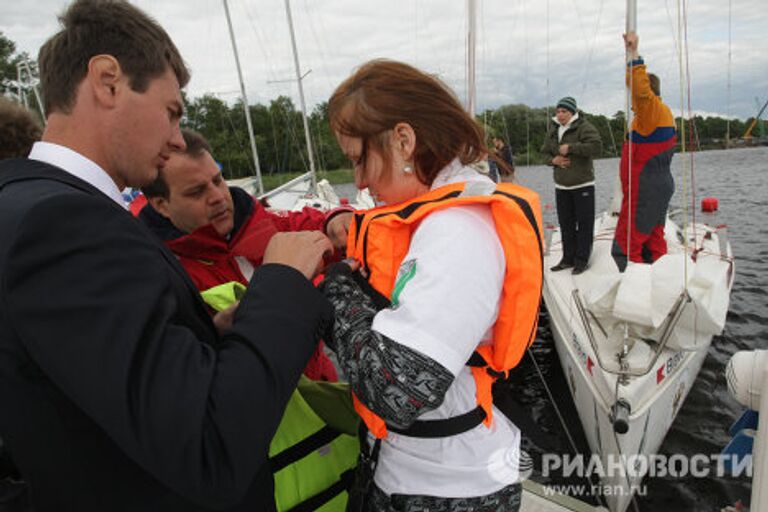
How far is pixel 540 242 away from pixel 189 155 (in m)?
1.77

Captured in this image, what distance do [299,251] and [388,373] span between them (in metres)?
0.34

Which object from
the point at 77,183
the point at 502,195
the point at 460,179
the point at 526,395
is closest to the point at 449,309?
the point at 502,195

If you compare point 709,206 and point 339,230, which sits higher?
point 339,230

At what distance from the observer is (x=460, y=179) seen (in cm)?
139

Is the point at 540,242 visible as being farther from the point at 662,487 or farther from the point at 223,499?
the point at 662,487

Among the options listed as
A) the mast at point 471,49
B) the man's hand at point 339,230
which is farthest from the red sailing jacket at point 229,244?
the mast at point 471,49

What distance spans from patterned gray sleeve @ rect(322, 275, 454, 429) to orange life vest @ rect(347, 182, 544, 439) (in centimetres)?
19

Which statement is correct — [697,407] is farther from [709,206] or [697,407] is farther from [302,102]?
[302,102]

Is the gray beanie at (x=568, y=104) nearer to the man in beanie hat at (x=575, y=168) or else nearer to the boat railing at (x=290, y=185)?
the man in beanie hat at (x=575, y=168)

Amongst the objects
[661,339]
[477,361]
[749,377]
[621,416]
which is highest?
[477,361]

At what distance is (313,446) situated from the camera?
1.51 m

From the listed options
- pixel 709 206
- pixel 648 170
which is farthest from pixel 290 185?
pixel 648 170

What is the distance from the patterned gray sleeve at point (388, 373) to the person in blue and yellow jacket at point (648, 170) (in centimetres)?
442

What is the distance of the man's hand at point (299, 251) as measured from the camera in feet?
3.46
